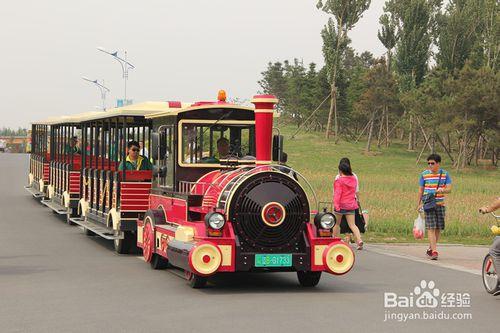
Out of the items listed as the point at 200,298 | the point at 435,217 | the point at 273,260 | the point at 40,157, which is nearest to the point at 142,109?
the point at 435,217

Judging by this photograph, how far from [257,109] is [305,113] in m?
81.3

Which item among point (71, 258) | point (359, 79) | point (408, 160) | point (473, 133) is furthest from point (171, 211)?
point (359, 79)

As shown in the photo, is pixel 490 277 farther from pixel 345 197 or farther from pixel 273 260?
pixel 345 197

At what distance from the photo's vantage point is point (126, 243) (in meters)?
16.5

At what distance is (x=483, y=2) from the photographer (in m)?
72.7

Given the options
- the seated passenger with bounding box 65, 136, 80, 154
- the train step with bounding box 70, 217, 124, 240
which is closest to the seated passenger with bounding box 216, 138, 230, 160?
the train step with bounding box 70, 217, 124, 240

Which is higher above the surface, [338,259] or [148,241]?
[338,259]

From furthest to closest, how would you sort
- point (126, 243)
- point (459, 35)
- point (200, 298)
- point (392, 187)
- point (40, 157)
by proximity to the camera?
point (459, 35), point (392, 187), point (40, 157), point (126, 243), point (200, 298)

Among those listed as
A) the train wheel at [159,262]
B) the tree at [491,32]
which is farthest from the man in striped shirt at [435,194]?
the tree at [491,32]

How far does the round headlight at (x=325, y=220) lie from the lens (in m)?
12.2

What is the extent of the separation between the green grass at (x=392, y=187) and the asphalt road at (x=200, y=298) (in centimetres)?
534

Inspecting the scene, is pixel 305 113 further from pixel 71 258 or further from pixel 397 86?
pixel 71 258

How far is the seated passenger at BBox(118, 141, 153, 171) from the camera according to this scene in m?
17.0

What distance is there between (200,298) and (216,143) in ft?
12.2
